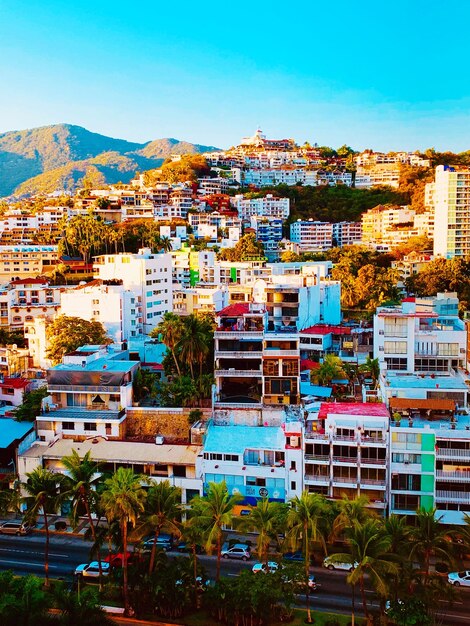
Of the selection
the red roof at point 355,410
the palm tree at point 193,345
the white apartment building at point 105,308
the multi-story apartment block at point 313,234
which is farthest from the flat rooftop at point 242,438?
the multi-story apartment block at point 313,234

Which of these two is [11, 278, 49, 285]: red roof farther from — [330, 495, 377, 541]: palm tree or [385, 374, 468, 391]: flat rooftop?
[330, 495, 377, 541]: palm tree

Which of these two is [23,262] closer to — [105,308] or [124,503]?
[105,308]

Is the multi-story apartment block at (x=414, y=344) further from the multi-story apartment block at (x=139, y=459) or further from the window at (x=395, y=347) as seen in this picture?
the multi-story apartment block at (x=139, y=459)

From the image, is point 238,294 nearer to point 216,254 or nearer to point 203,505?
point 216,254

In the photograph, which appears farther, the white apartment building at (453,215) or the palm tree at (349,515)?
the white apartment building at (453,215)

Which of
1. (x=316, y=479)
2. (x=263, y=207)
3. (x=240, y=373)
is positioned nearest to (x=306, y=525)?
(x=316, y=479)

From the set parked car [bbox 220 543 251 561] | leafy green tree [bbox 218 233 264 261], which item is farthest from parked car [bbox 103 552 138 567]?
leafy green tree [bbox 218 233 264 261]
